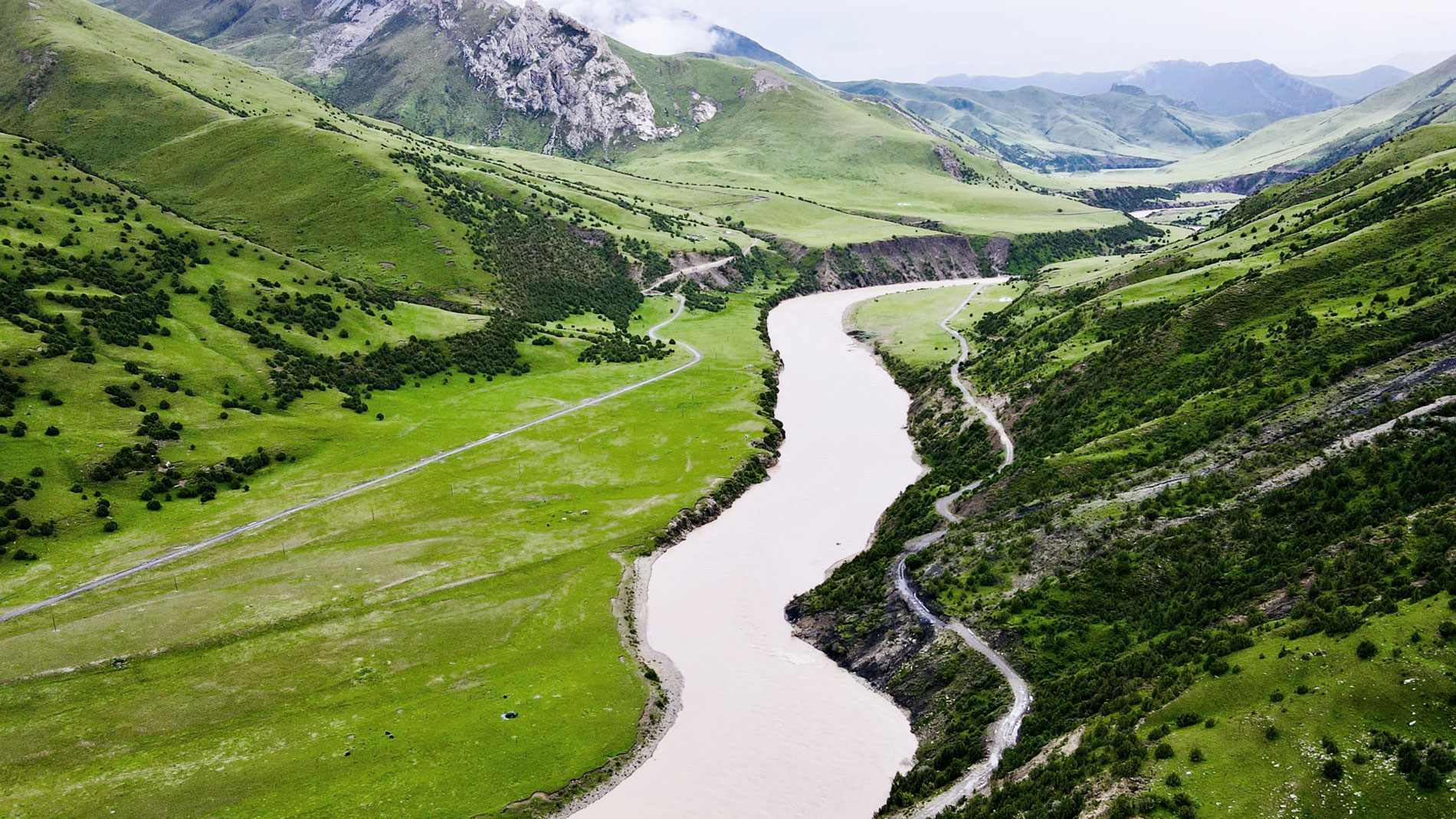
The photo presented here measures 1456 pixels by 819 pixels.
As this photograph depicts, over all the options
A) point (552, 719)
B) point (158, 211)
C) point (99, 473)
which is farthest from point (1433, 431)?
point (158, 211)

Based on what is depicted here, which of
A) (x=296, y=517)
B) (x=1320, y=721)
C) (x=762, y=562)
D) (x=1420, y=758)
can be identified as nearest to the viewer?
(x=1420, y=758)

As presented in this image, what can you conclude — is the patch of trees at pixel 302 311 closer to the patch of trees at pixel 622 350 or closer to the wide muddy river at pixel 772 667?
the patch of trees at pixel 622 350

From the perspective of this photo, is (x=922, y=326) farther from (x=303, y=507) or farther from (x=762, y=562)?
(x=303, y=507)

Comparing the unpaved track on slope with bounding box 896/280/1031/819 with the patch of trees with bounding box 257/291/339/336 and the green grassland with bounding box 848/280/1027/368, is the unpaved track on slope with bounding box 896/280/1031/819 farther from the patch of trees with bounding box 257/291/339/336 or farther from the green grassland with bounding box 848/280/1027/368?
the patch of trees with bounding box 257/291/339/336

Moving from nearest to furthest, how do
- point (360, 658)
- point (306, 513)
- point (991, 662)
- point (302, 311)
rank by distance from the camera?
point (991, 662)
point (360, 658)
point (306, 513)
point (302, 311)

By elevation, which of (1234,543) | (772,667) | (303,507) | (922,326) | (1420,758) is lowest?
(772,667)

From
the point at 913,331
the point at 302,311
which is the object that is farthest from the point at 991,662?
the point at 302,311

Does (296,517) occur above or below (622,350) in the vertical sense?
below
